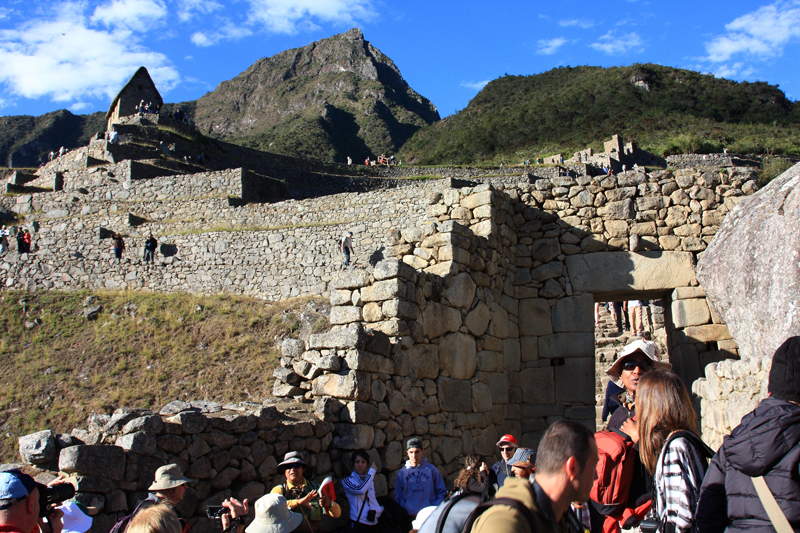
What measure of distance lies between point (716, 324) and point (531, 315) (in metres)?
2.26

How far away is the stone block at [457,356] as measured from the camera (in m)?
6.49

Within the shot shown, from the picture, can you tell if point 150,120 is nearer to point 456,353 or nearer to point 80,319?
point 80,319

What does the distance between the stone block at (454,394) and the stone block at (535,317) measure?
1650mm

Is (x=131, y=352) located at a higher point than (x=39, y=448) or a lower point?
lower

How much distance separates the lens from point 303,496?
4477mm

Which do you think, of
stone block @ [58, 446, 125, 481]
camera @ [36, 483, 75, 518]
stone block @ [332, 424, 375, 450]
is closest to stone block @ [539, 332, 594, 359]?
stone block @ [332, 424, 375, 450]

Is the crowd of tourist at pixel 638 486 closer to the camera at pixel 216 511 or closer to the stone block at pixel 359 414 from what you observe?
the camera at pixel 216 511

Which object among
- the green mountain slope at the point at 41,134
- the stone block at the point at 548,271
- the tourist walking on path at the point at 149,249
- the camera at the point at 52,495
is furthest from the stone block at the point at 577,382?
the green mountain slope at the point at 41,134

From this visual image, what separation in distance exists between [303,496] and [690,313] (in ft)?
18.1

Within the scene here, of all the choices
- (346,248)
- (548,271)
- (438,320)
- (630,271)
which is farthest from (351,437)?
(346,248)

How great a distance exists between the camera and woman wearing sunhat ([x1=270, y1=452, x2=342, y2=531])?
4.35 meters

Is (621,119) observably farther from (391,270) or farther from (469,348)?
(391,270)

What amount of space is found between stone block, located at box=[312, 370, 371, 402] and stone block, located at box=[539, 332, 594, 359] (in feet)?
10.7

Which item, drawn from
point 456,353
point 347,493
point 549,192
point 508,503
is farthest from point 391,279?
point 508,503
